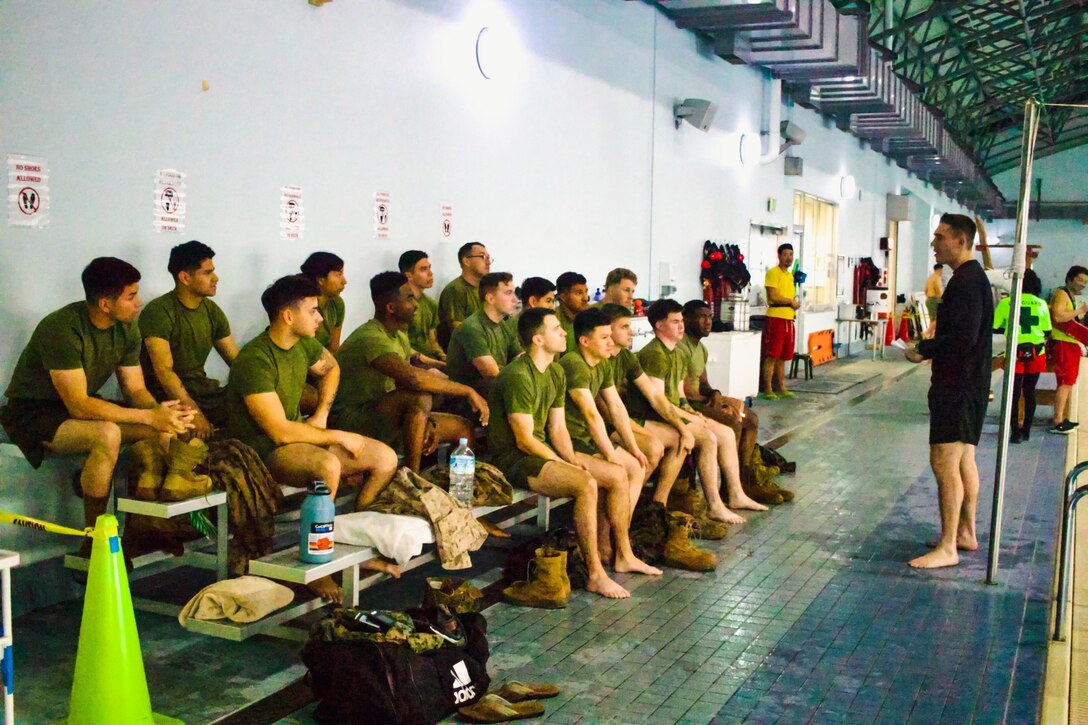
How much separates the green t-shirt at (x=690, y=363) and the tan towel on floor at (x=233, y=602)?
378 cm

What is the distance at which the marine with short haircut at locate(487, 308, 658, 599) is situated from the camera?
536 cm

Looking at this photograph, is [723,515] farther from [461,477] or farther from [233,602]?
[233,602]

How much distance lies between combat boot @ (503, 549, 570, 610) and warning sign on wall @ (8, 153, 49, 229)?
9.46ft

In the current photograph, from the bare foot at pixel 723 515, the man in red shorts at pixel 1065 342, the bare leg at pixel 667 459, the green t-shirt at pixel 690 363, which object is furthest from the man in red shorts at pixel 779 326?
the bare leg at pixel 667 459

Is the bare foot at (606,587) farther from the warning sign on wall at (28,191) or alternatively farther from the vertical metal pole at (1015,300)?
the warning sign on wall at (28,191)

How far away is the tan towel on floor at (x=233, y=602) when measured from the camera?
418 centimetres

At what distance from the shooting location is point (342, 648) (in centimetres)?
376

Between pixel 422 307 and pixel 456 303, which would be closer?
pixel 422 307

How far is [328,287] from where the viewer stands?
634 cm

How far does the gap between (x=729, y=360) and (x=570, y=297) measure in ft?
14.4

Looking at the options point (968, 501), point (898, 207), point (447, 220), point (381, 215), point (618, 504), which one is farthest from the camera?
point (898, 207)

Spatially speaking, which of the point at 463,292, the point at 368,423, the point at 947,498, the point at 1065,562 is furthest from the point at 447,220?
the point at 1065,562

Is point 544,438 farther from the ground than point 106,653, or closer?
farther from the ground

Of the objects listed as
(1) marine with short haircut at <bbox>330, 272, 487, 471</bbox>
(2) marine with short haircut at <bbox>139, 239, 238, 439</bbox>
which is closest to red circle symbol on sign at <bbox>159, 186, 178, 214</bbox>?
(2) marine with short haircut at <bbox>139, 239, 238, 439</bbox>
